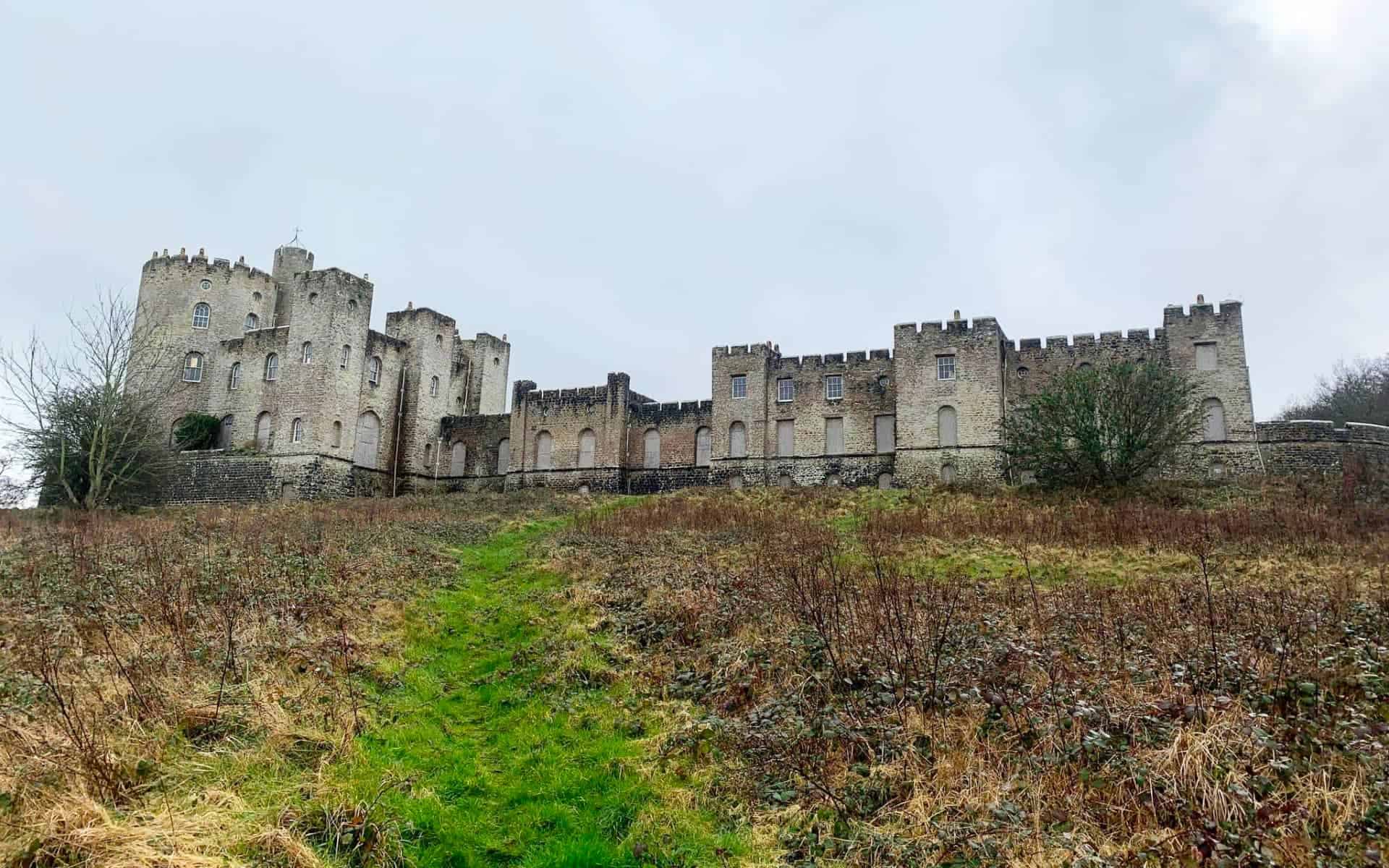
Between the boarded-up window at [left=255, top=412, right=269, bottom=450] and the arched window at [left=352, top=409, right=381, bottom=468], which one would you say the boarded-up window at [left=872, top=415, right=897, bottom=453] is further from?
the boarded-up window at [left=255, top=412, right=269, bottom=450]

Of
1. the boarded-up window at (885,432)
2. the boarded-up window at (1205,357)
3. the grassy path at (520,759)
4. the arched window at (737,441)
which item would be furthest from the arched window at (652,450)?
the grassy path at (520,759)

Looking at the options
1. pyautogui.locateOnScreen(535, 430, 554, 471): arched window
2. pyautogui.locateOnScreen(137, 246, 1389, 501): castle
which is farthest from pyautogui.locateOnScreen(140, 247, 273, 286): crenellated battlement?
pyautogui.locateOnScreen(535, 430, 554, 471): arched window

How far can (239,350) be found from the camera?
39.2 m

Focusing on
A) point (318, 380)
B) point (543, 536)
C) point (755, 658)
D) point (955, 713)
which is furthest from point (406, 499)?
Answer: point (955, 713)

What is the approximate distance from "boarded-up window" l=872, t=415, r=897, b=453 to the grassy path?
25637mm

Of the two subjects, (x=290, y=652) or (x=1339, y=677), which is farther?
(x=290, y=652)

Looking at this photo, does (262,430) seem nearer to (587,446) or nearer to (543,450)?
(543,450)

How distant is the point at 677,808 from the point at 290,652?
4954 mm

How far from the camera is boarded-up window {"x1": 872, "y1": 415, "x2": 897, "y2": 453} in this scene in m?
34.6

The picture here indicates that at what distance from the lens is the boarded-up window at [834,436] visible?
3528 centimetres

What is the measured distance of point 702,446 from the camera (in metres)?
38.0

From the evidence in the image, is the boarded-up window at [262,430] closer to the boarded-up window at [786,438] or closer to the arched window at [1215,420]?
the boarded-up window at [786,438]

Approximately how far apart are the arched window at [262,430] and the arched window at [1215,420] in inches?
1596

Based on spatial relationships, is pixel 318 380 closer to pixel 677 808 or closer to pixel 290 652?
pixel 290 652
